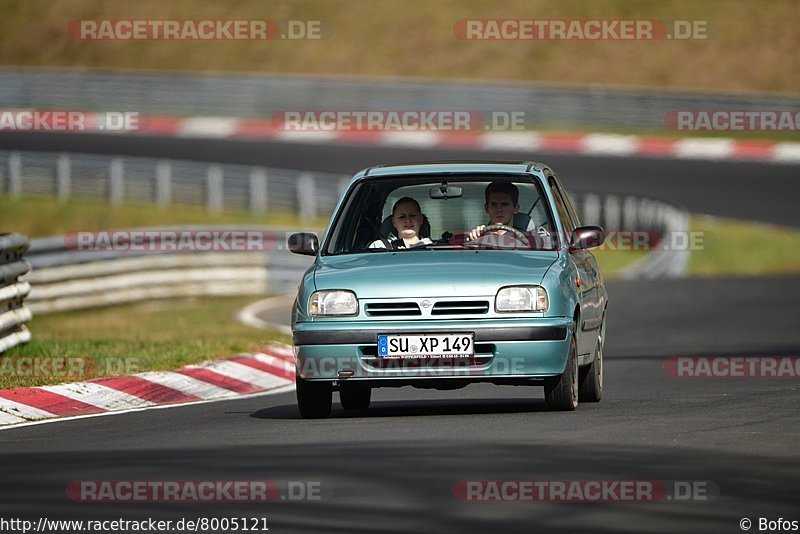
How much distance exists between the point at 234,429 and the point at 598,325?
9.81ft

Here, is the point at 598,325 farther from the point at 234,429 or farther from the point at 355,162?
the point at 355,162

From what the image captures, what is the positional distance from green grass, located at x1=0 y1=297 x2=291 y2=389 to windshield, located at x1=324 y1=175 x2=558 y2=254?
2636 mm

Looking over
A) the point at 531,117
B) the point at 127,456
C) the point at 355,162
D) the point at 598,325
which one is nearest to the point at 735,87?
the point at 531,117

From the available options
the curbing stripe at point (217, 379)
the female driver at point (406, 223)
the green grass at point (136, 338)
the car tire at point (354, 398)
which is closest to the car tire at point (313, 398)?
the car tire at point (354, 398)

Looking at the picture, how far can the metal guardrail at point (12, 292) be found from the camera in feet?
47.4

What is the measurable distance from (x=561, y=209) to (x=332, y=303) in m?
2.07

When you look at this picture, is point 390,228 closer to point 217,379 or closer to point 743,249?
point 217,379

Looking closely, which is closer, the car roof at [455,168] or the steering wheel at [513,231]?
the steering wheel at [513,231]

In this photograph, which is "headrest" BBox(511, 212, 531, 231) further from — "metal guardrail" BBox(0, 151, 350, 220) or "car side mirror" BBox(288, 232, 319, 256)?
"metal guardrail" BBox(0, 151, 350, 220)

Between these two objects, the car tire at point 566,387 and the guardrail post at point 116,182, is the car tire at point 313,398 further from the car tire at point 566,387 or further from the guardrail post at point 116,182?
the guardrail post at point 116,182

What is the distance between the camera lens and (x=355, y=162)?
40.0m

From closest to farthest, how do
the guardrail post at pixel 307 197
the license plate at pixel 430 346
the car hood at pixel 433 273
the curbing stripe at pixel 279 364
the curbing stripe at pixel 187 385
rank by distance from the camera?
the license plate at pixel 430 346 < the car hood at pixel 433 273 < the curbing stripe at pixel 187 385 < the curbing stripe at pixel 279 364 < the guardrail post at pixel 307 197

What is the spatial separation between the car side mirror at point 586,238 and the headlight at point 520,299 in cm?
87

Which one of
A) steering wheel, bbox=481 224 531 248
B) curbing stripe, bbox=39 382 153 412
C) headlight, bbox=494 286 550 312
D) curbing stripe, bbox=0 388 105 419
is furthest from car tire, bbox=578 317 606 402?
curbing stripe, bbox=0 388 105 419
